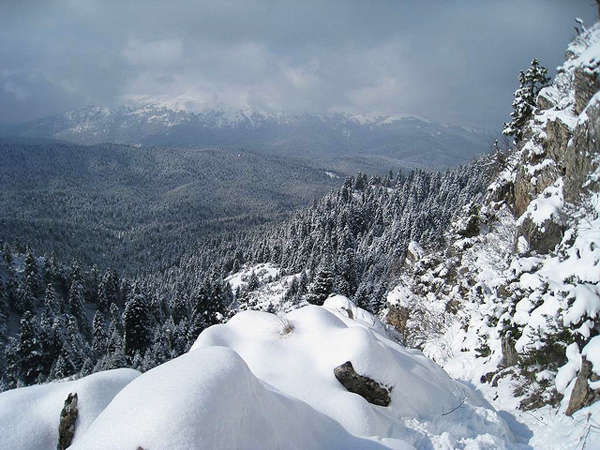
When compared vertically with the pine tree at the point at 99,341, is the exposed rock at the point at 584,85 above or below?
above

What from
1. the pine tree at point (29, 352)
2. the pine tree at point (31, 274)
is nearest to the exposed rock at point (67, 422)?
the pine tree at point (29, 352)

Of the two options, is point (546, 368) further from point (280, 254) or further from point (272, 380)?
point (280, 254)

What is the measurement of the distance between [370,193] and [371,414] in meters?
106

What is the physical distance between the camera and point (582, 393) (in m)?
5.98

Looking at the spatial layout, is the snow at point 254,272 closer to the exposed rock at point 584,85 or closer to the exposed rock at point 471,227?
the exposed rock at point 471,227

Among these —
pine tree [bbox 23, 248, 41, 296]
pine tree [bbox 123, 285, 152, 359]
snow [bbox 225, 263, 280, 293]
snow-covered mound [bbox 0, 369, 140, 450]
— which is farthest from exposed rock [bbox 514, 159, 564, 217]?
pine tree [bbox 23, 248, 41, 296]

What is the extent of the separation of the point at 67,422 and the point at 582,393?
30.6 ft

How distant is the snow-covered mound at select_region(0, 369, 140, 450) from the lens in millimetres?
5059

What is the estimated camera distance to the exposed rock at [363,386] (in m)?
6.36

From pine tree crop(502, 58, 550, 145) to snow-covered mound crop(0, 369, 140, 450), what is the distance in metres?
23.5

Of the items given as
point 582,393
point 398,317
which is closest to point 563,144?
point 582,393

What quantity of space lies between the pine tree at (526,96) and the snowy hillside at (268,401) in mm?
19056

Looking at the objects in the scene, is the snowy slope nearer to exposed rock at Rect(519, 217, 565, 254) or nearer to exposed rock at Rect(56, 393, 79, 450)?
exposed rock at Rect(519, 217, 565, 254)

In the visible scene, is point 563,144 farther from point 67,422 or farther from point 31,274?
point 31,274
